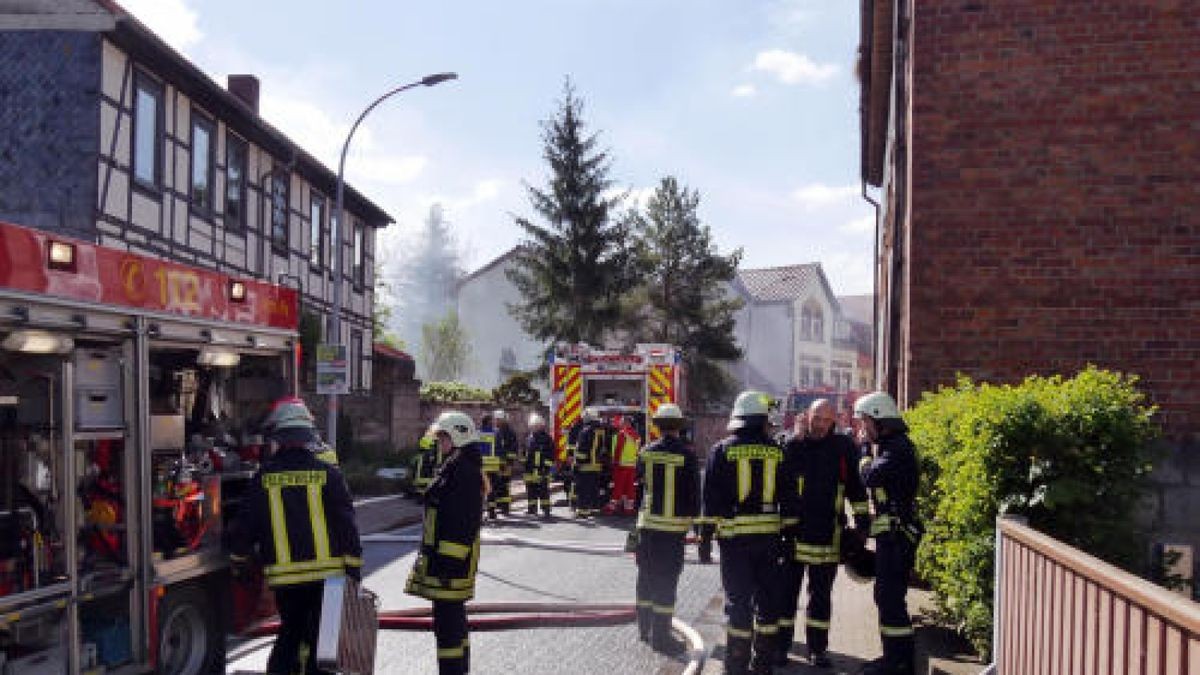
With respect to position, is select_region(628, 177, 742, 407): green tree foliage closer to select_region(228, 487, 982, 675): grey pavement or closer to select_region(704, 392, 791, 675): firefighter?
select_region(228, 487, 982, 675): grey pavement

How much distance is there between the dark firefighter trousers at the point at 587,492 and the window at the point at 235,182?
9.31 metres

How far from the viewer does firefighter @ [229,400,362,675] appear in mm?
5781

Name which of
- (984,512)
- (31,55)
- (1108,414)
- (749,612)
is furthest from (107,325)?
(31,55)

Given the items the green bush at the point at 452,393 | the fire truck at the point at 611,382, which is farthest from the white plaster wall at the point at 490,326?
the fire truck at the point at 611,382

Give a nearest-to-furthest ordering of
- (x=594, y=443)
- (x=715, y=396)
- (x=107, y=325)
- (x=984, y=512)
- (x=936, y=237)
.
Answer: (x=107, y=325) → (x=984, y=512) → (x=936, y=237) → (x=594, y=443) → (x=715, y=396)

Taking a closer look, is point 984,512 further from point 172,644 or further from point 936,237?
point 172,644

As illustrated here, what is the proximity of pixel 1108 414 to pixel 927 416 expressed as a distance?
8.04 feet

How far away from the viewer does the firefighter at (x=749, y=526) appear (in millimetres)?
6898

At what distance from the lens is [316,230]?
2712cm

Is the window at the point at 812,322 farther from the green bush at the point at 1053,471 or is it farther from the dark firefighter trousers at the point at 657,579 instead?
the green bush at the point at 1053,471

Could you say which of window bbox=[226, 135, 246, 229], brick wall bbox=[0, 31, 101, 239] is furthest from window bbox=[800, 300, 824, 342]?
brick wall bbox=[0, 31, 101, 239]

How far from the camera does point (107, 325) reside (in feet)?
18.4

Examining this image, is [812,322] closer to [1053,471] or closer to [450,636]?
[1053,471]

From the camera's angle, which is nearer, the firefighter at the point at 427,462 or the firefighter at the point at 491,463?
the firefighter at the point at 427,462
